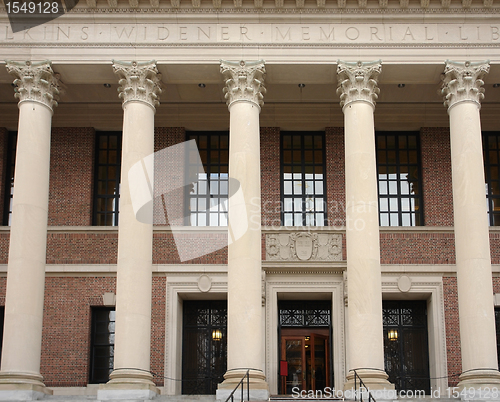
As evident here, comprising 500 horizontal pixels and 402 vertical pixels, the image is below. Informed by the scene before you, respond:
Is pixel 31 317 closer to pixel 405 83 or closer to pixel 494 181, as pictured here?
pixel 405 83

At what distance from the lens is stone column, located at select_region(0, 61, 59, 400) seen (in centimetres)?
2489

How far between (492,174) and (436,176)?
2.62 m

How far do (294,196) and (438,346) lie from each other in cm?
825

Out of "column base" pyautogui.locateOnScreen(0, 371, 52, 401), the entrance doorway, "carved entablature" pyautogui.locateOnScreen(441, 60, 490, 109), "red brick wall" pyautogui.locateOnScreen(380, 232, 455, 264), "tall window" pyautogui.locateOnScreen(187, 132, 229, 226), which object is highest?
"carved entablature" pyautogui.locateOnScreen(441, 60, 490, 109)

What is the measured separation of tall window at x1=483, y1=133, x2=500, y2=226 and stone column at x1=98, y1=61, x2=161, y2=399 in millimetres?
14267

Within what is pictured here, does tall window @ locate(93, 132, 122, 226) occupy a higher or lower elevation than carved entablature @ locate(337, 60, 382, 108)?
lower

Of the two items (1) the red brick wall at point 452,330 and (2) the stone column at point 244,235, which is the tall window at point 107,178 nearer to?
(2) the stone column at point 244,235

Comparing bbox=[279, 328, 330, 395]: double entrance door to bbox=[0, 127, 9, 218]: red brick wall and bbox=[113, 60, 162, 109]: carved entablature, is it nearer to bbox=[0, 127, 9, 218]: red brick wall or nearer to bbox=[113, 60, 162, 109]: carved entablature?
bbox=[113, 60, 162, 109]: carved entablature

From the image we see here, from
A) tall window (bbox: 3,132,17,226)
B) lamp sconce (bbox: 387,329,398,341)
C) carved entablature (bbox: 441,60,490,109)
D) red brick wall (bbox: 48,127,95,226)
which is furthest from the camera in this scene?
tall window (bbox: 3,132,17,226)

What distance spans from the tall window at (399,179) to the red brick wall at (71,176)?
1202 centimetres

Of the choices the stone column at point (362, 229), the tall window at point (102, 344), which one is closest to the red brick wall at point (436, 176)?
the stone column at point (362, 229)

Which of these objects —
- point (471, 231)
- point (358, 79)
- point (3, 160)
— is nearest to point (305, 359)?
point (471, 231)

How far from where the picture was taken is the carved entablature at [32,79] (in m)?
27.4

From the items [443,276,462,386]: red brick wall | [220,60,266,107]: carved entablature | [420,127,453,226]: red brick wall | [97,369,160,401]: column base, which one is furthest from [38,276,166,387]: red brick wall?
[420,127,453,226]: red brick wall
